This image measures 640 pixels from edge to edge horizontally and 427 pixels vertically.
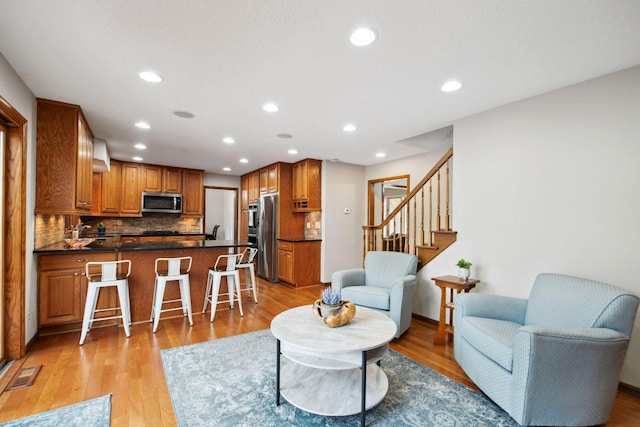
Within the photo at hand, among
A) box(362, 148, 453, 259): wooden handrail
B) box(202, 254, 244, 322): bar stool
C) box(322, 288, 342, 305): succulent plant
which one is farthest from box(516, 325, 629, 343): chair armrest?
box(202, 254, 244, 322): bar stool

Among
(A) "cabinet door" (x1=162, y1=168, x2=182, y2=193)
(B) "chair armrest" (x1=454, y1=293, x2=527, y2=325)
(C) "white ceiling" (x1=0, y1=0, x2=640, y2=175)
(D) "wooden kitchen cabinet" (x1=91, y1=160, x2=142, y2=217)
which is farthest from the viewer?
(A) "cabinet door" (x1=162, y1=168, x2=182, y2=193)

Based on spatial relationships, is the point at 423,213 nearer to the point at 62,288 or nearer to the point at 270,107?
the point at 270,107

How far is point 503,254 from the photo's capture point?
300 cm

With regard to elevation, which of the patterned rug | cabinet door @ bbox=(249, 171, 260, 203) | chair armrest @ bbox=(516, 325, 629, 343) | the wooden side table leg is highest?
cabinet door @ bbox=(249, 171, 260, 203)

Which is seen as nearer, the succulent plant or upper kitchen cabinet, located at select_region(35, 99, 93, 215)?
the succulent plant

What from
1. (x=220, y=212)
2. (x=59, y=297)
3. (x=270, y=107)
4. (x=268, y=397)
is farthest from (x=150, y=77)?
(x=220, y=212)

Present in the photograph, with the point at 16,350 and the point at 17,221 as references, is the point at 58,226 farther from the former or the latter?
the point at 16,350

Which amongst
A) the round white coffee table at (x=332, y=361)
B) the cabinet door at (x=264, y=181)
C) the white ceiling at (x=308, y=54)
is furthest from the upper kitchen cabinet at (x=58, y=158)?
the cabinet door at (x=264, y=181)

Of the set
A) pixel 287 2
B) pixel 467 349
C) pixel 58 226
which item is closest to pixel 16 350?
pixel 58 226

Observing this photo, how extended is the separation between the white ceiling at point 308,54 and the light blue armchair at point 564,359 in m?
1.72

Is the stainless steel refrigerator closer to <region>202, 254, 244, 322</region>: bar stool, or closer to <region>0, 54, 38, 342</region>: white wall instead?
<region>202, 254, 244, 322</region>: bar stool

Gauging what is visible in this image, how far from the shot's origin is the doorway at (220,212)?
912cm

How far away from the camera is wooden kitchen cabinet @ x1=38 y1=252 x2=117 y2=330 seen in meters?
3.07

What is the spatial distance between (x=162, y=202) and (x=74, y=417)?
5166 mm
